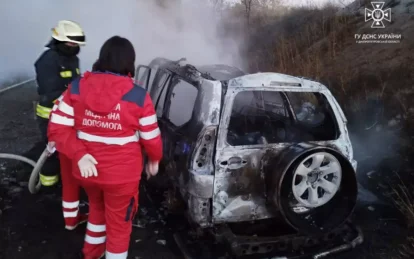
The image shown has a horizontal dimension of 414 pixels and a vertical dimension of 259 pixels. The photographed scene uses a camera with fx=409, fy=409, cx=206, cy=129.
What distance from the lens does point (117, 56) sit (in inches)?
119

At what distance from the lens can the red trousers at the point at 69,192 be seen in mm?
3961

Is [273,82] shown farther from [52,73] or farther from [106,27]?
[106,27]

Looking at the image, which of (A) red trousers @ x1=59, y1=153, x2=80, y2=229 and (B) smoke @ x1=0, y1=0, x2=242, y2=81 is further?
(B) smoke @ x1=0, y1=0, x2=242, y2=81

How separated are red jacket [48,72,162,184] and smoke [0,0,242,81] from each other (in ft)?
28.1

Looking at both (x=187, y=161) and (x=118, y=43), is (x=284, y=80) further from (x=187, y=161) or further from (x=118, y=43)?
(x=118, y=43)

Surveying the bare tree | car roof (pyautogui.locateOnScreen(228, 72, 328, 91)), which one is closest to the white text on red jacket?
car roof (pyautogui.locateOnScreen(228, 72, 328, 91))

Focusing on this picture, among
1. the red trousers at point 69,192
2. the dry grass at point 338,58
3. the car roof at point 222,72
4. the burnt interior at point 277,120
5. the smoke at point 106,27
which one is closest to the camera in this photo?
the red trousers at point 69,192

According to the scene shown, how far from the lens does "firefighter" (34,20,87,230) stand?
4.41 metres

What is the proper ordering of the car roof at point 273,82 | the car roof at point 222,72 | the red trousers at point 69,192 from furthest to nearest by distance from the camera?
the car roof at point 222,72, the red trousers at point 69,192, the car roof at point 273,82

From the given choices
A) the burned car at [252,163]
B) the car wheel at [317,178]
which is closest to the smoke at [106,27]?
the burned car at [252,163]

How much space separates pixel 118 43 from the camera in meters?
3.04

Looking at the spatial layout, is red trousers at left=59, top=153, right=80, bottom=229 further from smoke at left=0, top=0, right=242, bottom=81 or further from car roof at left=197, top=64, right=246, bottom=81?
smoke at left=0, top=0, right=242, bottom=81

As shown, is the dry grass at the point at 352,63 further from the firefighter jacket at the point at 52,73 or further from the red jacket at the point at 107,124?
the firefighter jacket at the point at 52,73

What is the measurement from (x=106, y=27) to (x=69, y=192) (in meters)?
9.88
